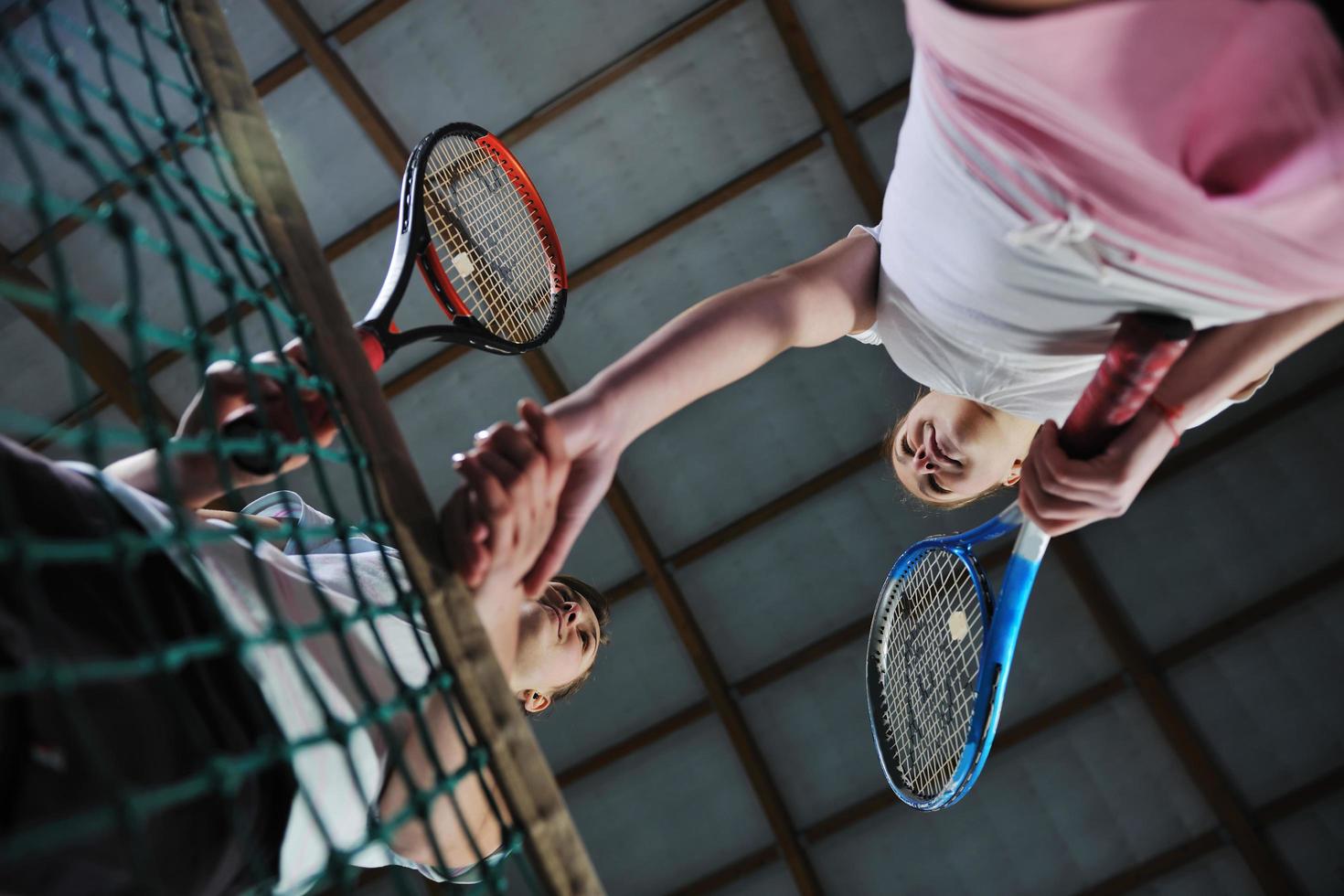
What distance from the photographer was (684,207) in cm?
607


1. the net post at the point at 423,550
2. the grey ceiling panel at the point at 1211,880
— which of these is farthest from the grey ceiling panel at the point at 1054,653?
the net post at the point at 423,550

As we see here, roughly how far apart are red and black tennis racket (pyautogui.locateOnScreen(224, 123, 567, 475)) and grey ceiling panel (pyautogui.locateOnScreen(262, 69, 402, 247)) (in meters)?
2.47

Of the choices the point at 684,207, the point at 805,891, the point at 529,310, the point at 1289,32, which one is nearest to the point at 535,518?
the point at 1289,32

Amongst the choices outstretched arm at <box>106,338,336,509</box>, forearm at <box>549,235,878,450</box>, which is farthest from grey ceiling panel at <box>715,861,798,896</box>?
outstretched arm at <box>106,338,336,509</box>

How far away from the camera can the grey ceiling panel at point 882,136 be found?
5.89 meters

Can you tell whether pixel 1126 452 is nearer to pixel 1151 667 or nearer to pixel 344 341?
pixel 344 341

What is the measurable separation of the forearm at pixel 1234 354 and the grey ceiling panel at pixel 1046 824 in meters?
5.09

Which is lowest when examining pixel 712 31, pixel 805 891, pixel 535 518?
pixel 805 891

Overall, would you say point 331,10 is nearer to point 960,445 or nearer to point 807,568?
point 807,568

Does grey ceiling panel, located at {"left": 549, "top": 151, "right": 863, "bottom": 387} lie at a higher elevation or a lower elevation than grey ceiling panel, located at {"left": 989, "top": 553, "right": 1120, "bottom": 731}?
higher

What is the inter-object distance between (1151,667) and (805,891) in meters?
2.66

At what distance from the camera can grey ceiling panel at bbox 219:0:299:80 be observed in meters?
5.48

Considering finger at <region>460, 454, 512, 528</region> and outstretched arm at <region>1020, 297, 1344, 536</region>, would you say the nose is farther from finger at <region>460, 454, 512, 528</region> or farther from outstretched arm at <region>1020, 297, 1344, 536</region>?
finger at <region>460, 454, 512, 528</region>

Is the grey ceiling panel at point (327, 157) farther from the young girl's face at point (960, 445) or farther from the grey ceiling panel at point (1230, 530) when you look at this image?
the grey ceiling panel at point (1230, 530)
